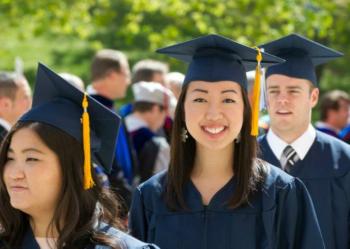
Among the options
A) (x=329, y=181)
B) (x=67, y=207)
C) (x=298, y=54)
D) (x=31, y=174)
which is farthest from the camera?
(x=298, y=54)

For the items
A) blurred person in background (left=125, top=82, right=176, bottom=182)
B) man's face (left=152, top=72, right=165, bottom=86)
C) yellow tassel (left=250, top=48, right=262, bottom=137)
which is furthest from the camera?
man's face (left=152, top=72, right=165, bottom=86)

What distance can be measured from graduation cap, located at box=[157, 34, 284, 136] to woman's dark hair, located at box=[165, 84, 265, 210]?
0.07 meters

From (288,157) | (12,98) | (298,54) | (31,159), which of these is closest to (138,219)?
(31,159)

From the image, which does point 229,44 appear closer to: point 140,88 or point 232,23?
point 140,88

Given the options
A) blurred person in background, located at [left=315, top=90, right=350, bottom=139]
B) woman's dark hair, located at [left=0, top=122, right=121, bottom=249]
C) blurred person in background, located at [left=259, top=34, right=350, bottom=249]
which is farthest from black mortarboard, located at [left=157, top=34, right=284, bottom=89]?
blurred person in background, located at [left=315, top=90, right=350, bottom=139]

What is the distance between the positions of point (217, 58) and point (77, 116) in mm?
1022

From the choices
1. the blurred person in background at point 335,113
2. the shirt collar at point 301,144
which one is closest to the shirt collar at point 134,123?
the shirt collar at point 301,144

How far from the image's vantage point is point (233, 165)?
14.1 feet

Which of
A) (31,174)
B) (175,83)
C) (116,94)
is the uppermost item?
(175,83)

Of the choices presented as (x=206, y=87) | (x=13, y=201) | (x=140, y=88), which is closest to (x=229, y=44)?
(x=206, y=87)

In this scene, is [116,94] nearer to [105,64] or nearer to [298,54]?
[105,64]

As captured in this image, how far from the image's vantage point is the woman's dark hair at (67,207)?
138 inches

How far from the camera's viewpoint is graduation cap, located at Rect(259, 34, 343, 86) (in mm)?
5488

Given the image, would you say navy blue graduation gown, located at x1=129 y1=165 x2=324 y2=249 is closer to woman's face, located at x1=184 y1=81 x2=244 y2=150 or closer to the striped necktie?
woman's face, located at x1=184 y1=81 x2=244 y2=150
